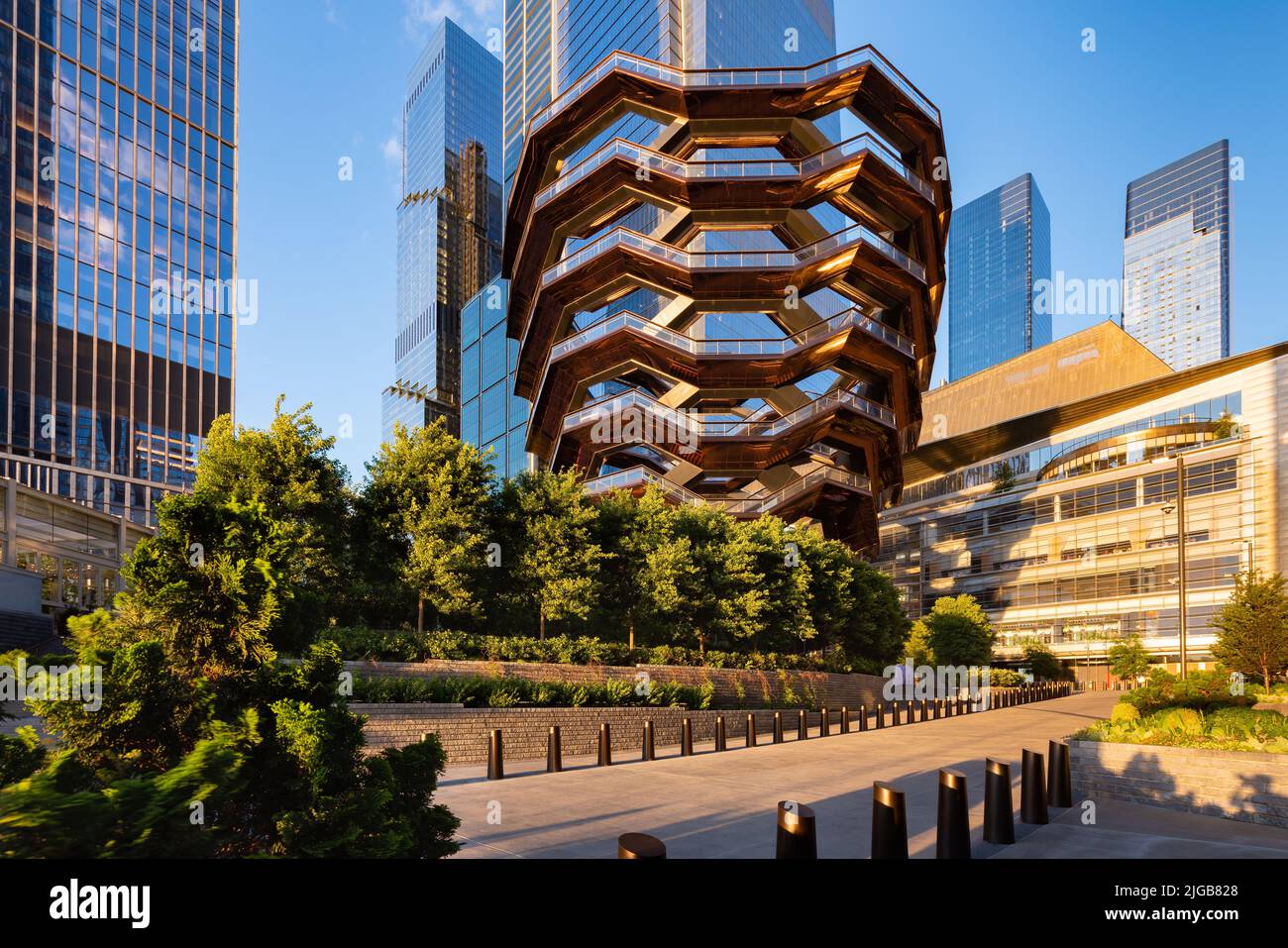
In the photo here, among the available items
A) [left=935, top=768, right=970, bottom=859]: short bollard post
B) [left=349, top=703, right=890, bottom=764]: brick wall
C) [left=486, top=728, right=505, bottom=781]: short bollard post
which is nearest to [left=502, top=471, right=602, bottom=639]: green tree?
[left=349, top=703, right=890, bottom=764]: brick wall

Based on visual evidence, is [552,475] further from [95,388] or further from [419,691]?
[95,388]

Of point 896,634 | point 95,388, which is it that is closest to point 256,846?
point 896,634

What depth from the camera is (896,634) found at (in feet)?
143

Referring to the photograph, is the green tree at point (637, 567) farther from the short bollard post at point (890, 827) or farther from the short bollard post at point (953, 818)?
the short bollard post at point (890, 827)

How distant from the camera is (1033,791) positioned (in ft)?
29.0

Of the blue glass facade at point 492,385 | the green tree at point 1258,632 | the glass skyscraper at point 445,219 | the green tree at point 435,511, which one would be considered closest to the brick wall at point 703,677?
the green tree at point 435,511

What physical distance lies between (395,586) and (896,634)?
30.5m

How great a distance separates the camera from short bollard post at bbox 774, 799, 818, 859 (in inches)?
209

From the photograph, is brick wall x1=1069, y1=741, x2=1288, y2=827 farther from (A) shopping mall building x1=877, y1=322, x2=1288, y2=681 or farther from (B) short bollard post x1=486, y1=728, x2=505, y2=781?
(A) shopping mall building x1=877, y1=322, x2=1288, y2=681

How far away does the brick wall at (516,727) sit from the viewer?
14250 mm

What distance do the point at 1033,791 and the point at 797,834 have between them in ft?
16.3

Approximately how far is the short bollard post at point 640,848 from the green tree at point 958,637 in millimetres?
55803

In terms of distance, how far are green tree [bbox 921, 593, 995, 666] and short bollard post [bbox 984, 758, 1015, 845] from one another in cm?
5088

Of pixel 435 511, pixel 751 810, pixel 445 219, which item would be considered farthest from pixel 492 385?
pixel 751 810
